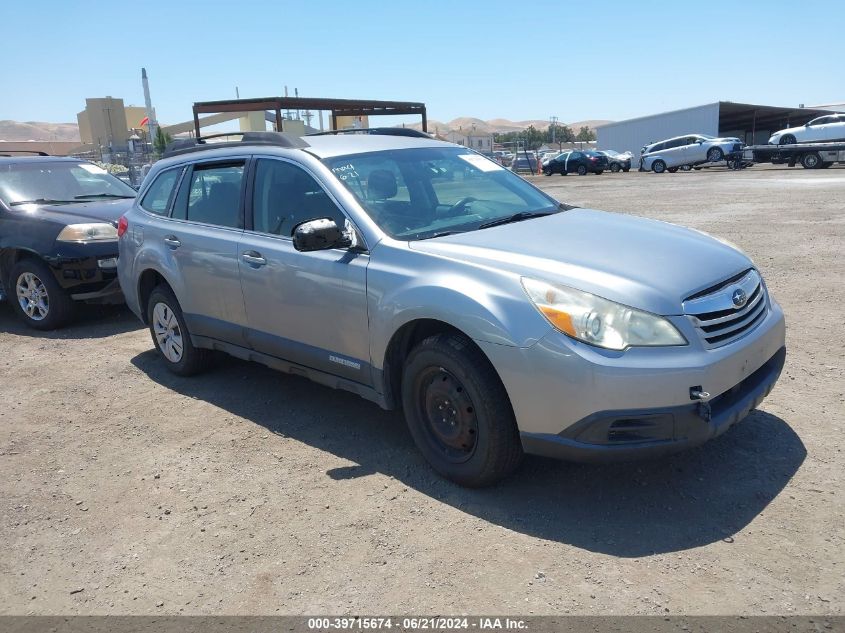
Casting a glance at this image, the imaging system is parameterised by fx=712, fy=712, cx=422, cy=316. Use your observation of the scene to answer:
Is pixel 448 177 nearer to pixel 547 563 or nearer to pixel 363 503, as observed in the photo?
pixel 363 503

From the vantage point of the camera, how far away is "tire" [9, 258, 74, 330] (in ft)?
24.7

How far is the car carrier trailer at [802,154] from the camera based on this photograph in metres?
30.1

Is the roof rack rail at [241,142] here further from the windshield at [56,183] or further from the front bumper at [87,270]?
the windshield at [56,183]

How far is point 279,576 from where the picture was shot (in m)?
3.13

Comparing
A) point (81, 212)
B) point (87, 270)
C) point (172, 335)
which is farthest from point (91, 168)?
point (172, 335)

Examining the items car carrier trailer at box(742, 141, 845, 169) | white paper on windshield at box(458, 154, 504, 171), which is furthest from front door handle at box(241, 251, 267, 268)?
car carrier trailer at box(742, 141, 845, 169)

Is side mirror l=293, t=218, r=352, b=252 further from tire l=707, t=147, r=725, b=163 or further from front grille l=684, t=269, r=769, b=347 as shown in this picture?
tire l=707, t=147, r=725, b=163

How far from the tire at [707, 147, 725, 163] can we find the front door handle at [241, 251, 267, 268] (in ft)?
114

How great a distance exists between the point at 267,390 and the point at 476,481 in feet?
7.86

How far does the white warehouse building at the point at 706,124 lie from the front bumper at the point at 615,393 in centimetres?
4800

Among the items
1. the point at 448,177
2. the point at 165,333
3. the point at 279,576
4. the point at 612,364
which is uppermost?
the point at 448,177

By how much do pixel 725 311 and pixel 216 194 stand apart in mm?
3572

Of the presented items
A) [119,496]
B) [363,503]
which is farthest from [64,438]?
[363,503]

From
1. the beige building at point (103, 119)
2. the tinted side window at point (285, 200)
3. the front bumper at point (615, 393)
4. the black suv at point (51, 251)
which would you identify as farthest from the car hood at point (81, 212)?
the beige building at point (103, 119)
